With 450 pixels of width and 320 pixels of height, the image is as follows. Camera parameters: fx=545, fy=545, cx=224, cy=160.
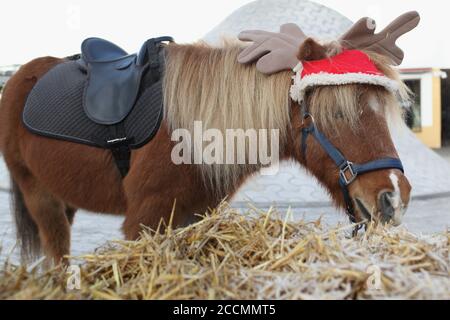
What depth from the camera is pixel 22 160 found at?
2.96 metres

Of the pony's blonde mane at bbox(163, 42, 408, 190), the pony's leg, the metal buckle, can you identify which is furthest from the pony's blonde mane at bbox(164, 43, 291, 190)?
the pony's leg

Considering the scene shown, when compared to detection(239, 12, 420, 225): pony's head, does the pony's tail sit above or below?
below

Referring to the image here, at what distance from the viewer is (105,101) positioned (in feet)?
8.04

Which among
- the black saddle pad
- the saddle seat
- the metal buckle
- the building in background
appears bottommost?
the building in background

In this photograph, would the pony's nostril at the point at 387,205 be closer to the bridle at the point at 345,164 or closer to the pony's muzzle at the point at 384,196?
the pony's muzzle at the point at 384,196

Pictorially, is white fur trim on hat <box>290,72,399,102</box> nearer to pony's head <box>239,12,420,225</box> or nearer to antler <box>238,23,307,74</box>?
pony's head <box>239,12,420,225</box>

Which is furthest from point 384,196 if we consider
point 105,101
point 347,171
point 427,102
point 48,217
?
point 427,102

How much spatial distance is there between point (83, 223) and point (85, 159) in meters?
3.19

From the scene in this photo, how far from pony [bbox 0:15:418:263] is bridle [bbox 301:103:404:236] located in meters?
0.02

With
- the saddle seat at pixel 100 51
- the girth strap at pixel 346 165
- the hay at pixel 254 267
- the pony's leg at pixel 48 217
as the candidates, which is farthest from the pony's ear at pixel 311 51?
the pony's leg at pixel 48 217

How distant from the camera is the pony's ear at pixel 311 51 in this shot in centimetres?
219

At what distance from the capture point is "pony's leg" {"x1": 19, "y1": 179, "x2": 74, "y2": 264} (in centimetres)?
298
